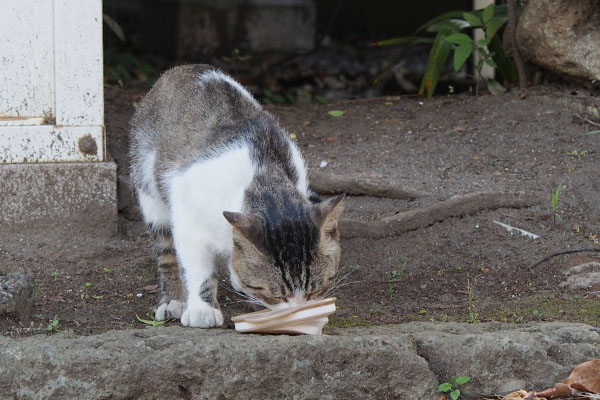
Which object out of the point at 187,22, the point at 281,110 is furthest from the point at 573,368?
the point at 187,22

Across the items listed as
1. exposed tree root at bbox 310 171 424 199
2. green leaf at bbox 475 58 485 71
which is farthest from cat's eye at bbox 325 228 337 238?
green leaf at bbox 475 58 485 71

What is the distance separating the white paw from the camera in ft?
12.5

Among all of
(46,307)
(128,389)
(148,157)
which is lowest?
(46,307)

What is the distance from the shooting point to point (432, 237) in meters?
4.60

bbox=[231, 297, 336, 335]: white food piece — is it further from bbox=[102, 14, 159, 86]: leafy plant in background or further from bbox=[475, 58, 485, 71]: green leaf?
bbox=[102, 14, 159, 86]: leafy plant in background

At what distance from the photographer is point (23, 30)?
4.66 m

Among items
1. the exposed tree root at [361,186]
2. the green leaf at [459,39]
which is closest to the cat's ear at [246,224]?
the exposed tree root at [361,186]

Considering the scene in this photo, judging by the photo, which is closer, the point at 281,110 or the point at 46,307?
the point at 46,307

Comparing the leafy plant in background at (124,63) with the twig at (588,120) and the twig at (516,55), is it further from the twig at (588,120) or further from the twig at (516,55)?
the twig at (588,120)

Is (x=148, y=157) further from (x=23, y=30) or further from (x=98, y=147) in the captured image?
(x=23, y=30)

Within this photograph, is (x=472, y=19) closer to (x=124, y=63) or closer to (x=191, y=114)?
(x=191, y=114)

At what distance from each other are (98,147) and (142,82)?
134 inches

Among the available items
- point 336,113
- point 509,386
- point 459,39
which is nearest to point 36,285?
point 509,386

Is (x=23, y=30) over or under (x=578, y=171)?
Result: over
